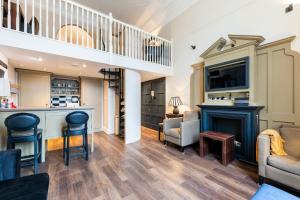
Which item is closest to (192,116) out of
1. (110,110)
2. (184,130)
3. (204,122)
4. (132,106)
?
(204,122)

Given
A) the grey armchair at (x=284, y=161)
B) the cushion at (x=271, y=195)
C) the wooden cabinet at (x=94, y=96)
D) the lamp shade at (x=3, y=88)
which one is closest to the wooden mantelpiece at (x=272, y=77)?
the grey armchair at (x=284, y=161)

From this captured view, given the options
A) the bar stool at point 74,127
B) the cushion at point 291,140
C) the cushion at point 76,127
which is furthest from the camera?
the cushion at point 76,127

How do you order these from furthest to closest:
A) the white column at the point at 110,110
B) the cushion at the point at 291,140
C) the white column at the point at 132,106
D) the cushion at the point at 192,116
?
the white column at the point at 110,110, the white column at the point at 132,106, the cushion at the point at 192,116, the cushion at the point at 291,140

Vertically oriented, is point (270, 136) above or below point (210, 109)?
below

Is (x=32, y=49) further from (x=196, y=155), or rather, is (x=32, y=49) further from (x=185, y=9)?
(x=185, y=9)

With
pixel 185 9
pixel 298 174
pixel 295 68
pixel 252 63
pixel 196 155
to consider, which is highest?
pixel 185 9

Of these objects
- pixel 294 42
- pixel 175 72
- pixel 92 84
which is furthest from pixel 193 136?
pixel 92 84

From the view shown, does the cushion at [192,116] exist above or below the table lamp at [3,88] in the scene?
below

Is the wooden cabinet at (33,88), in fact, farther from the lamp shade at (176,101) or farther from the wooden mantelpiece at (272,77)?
the wooden mantelpiece at (272,77)

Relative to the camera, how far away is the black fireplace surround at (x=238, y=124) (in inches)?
101

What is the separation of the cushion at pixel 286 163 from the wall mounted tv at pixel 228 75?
4.17 ft

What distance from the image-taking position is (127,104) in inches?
156

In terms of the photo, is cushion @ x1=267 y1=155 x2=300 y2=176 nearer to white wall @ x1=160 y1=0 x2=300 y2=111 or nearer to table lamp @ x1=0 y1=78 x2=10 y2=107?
white wall @ x1=160 y1=0 x2=300 y2=111

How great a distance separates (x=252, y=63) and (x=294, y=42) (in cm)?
62
